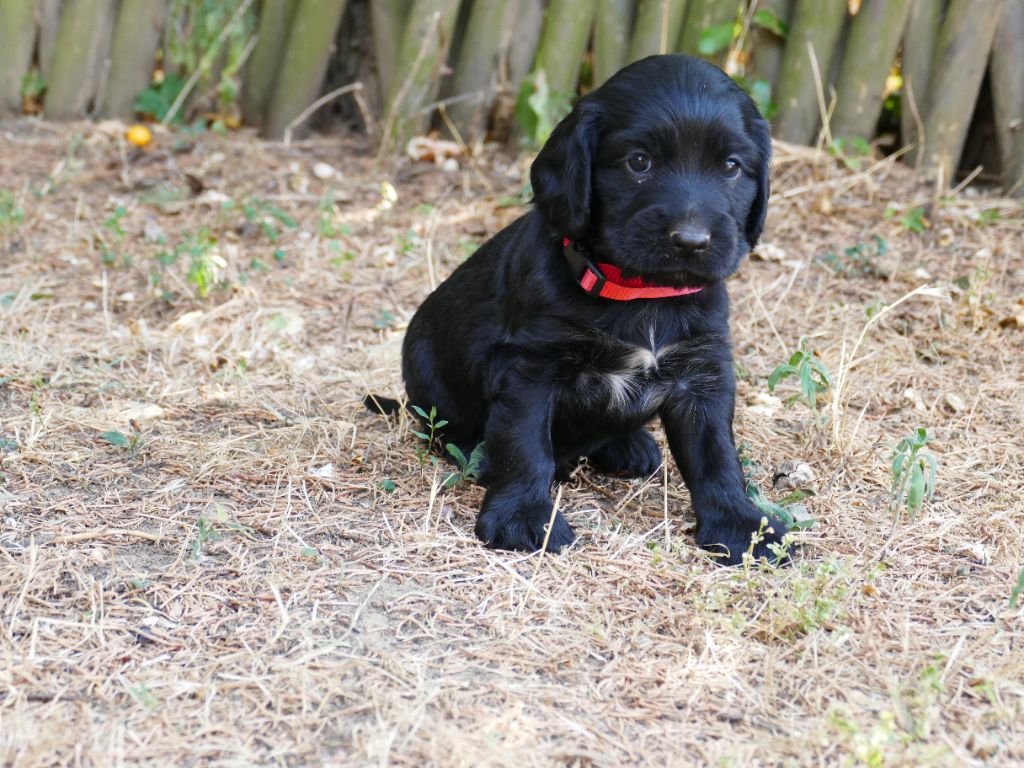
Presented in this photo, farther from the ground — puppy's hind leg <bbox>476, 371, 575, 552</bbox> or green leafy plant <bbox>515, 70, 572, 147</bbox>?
green leafy plant <bbox>515, 70, 572, 147</bbox>

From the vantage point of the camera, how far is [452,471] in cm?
375

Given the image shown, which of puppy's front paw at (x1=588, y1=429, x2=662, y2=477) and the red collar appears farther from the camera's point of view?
puppy's front paw at (x1=588, y1=429, x2=662, y2=477)


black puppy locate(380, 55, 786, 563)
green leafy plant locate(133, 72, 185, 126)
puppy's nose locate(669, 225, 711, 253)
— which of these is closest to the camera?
puppy's nose locate(669, 225, 711, 253)

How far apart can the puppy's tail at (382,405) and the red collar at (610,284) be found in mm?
1178

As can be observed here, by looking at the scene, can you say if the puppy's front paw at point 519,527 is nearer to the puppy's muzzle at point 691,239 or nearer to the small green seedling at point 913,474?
the puppy's muzzle at point 691,239

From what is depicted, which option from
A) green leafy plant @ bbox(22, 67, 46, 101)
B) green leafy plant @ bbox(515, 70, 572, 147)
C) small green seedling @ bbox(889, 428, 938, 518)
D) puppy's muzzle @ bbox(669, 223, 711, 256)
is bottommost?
green leafy plant @ bbox(22, 67, 46, 101)

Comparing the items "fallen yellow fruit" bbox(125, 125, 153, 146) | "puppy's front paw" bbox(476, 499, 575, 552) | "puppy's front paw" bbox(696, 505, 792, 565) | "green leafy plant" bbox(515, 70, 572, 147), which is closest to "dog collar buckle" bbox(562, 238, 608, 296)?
"puppy's front paw" bbox(476, 499, 575, 552)

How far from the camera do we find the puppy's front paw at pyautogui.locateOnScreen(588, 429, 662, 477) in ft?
12.4

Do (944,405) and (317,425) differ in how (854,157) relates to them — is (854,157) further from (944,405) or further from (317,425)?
(317,425)

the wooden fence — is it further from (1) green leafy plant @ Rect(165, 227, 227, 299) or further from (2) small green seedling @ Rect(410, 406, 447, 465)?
(2) small green seedling @ Rect(410, 406, 447, 465)

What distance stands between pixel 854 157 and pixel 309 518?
3739mm

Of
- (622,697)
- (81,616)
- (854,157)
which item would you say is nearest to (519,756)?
(622,697)

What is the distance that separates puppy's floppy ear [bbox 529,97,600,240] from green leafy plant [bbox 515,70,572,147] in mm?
2684

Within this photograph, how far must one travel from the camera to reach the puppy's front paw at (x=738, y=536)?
316 centimetres
